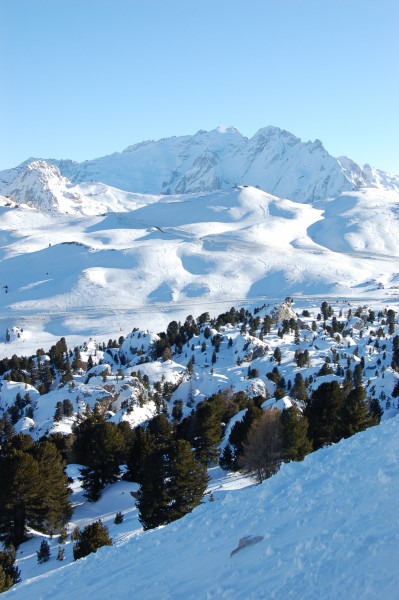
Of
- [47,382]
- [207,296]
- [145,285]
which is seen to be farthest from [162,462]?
[145,285]

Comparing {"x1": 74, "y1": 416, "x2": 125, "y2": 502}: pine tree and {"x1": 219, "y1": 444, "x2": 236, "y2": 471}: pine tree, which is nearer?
{"x1": 74, "y1": 416, "x2": 125, "y2": 502}: pine tree

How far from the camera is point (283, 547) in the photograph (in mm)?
14695

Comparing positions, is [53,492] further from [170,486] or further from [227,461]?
[227,461]

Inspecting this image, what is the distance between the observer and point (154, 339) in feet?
378

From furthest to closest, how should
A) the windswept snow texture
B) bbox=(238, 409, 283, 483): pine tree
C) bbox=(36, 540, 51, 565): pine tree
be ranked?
bbox=(238, 409, 283, 483): pine tree, bbox=(36, 540, 51, 565): pine tree, the windswept snow texture

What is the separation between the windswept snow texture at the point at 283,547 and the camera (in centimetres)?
1244

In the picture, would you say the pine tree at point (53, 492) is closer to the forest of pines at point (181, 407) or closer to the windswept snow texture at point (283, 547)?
the forest of pines at point (181, 407)

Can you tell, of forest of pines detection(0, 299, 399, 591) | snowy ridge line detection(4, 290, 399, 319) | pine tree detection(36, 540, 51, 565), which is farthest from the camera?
snowy ridge line detection(4, 290, 399, 319)

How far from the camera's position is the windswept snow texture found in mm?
12438

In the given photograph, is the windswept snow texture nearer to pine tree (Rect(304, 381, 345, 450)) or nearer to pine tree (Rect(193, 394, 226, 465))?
pine tree (Rect(304, 381, 345, 450))

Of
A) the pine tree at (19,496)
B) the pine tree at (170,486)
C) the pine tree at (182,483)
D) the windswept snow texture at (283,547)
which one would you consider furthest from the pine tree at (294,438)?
the pine tree at (19,496)

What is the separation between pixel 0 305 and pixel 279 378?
12422 cm

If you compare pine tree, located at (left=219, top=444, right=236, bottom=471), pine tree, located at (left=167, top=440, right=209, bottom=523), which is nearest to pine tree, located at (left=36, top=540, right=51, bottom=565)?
pine tree, located at (left=167, top=440, right=209, bottom=523)

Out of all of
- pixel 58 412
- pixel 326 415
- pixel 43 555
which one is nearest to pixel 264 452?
pixel 326 415
